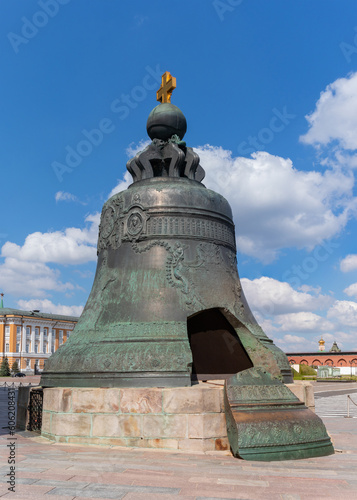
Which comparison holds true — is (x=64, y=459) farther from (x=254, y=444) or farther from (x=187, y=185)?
(x=187, y=185)

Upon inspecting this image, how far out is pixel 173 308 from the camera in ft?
20.8

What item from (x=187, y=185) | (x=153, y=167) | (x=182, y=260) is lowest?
(x=182, y=260)

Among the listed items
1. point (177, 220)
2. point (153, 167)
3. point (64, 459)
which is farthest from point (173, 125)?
point (64, 459)

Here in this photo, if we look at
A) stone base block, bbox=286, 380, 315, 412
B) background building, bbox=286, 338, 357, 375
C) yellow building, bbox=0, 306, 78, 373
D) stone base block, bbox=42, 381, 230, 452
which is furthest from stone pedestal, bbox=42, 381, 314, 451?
yellow building, bbox=0, 306, 78, 373

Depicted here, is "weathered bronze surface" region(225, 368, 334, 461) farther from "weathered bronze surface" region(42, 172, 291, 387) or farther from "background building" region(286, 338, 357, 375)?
"background building" region(286, 338, 357, 375)

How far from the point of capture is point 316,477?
13.5 feet

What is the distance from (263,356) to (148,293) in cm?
163

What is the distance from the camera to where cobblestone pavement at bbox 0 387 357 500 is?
11.6 ft

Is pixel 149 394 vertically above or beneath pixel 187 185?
beneath

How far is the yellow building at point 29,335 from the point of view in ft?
210

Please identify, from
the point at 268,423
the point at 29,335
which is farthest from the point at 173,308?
the point at 29,335

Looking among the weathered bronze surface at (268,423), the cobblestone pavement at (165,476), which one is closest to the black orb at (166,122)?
the weathered bronze surface at (268,423)

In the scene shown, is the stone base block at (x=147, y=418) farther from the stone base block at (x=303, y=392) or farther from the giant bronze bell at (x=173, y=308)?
the stone base block at (x=303, y=392)

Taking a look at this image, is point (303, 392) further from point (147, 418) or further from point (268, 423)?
point (147, 418)
